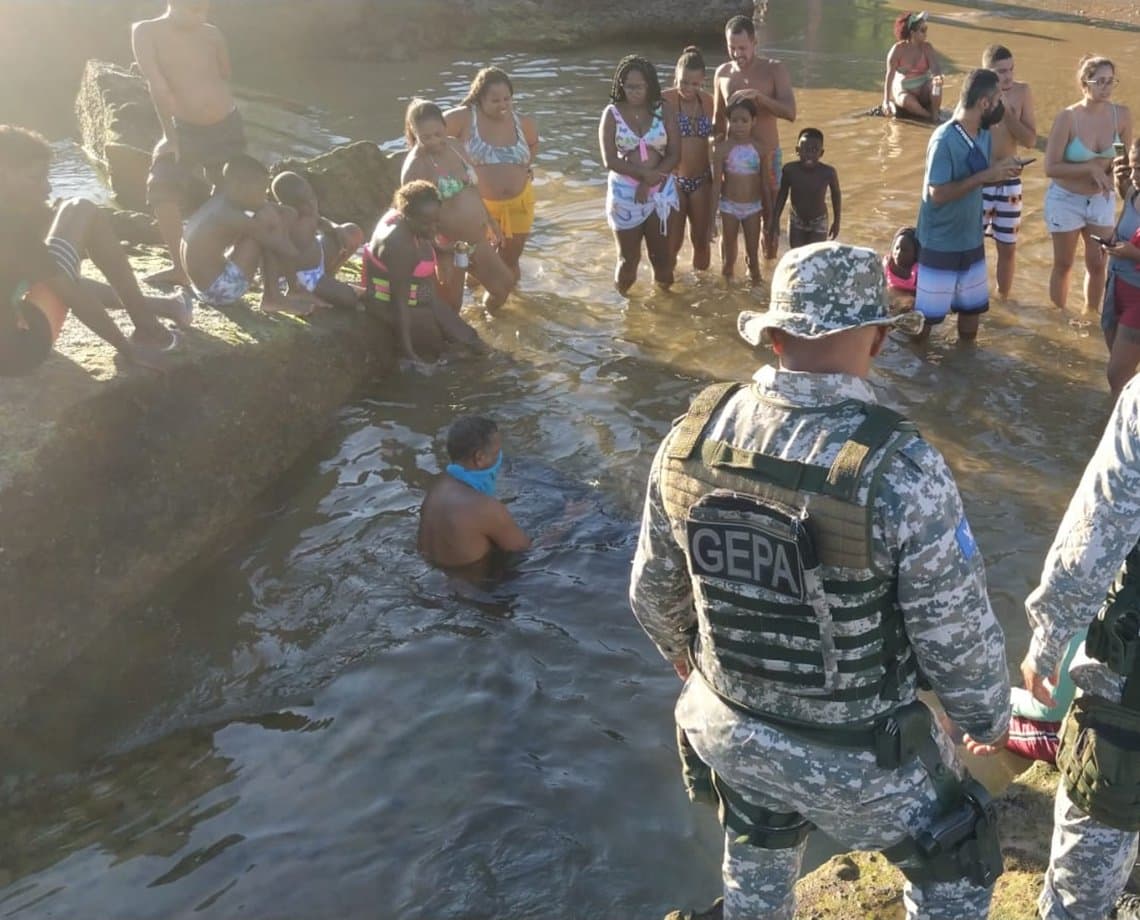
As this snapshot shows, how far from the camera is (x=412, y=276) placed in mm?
7301

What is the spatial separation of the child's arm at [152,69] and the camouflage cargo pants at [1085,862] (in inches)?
264

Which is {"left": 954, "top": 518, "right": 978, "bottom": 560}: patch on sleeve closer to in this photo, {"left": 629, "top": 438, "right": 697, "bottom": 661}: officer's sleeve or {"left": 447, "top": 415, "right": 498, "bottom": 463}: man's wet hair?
{"left": 629, "top": 438, "right": 697, "bottom": 661}: officer's sleeve

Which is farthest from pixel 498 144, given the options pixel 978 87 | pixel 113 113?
pixel 113 113

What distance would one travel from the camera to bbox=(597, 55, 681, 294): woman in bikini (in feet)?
25.3

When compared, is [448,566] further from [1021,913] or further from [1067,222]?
[1067,222]

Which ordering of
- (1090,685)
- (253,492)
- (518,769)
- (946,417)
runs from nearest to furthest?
1. (1090,685)
2. (518,769)
3. (253,492)
4. (946,417)

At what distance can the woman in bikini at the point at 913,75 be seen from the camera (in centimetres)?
1292

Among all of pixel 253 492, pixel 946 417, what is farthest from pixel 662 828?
pixel 946 417

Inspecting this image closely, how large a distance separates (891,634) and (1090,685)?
2.25 feet

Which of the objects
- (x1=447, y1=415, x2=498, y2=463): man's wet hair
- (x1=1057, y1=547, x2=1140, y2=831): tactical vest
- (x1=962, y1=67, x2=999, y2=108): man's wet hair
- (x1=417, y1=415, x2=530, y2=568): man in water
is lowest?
(x1=417, y1=415, x2=530, y2=568): man in water

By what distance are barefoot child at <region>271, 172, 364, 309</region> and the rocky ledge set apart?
51cm

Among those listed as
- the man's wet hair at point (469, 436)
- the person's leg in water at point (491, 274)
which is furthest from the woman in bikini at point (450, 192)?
the man's wet hair at point (469, 436)

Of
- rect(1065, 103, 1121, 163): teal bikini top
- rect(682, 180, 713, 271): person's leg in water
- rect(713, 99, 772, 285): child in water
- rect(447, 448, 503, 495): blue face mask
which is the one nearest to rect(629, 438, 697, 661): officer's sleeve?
rect(447, 448, 503, 495): blue face mask

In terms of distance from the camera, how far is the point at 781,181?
8.30 metres
